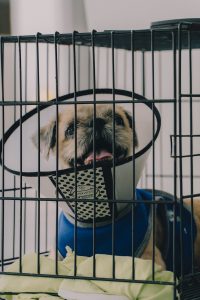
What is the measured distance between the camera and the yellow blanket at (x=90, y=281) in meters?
0.90

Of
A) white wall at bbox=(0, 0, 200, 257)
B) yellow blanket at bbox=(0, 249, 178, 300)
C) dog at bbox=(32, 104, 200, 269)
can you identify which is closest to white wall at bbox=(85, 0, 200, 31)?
white wall at bbox=(0, 0, 200, 257)

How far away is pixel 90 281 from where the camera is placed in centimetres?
94

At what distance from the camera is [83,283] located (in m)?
0.93

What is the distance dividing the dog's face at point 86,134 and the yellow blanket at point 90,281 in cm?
22

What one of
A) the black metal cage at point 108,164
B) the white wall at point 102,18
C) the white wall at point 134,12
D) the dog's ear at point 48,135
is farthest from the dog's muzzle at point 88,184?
the white wall at point 134,12

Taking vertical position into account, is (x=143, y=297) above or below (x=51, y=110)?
below

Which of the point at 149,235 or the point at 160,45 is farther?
the point at 160,45

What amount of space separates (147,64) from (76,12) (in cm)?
32

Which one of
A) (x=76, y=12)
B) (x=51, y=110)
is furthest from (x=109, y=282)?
(x=76, y=12)

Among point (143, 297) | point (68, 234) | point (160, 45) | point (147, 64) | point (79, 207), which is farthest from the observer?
point (147, 64)

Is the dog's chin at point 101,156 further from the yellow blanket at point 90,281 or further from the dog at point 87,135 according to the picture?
the yellow blanket at point 90,281

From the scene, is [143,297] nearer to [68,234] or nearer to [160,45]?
[68,234]

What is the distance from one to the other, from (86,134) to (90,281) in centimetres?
30

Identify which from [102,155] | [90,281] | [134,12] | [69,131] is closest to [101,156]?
[102,155]
